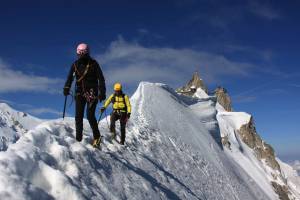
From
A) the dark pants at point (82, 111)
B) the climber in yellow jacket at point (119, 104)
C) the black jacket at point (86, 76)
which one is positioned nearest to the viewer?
the black jacket at point (86, 76)

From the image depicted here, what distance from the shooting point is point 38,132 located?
11.5 m

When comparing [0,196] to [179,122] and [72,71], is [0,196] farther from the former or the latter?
[179,122]

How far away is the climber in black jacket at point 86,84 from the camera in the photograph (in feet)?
40.5

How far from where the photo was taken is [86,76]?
1249cm

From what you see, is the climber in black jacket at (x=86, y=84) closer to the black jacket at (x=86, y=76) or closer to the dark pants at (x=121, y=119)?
the black jacket at (x=86, y=76)

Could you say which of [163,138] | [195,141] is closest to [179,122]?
[195,141]

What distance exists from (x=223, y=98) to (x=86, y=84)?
84.9 metres

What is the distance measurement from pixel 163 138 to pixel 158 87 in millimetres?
9602

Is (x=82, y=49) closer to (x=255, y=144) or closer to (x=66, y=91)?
(x=66, y=91)

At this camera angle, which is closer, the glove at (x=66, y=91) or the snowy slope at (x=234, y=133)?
the glove at (x=66, y=91)

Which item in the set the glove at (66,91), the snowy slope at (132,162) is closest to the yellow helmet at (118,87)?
the snowy slope at (132,162)

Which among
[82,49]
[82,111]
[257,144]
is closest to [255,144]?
[257,144]

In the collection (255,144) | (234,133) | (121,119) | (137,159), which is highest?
(234,133)

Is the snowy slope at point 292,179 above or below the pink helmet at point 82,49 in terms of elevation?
below
